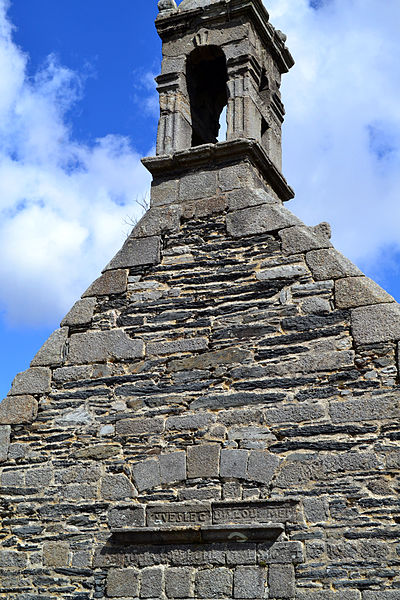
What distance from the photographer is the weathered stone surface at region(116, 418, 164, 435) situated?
19.7ft

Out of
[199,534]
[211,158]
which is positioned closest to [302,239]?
[211,158]

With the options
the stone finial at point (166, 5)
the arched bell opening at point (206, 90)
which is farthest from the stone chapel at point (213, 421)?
the stone finial at point (166, 5)

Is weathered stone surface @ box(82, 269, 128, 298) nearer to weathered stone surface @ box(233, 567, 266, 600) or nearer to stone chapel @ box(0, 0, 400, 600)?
stone chapel @ box(0, 0, 400, 600)

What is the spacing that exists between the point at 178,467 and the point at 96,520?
794 millimetres

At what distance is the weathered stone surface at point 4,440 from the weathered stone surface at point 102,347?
81cm

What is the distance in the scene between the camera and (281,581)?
16.8ft

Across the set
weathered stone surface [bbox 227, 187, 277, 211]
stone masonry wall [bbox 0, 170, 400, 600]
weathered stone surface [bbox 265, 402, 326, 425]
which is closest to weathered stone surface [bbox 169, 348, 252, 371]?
stone masonry wall [bbox 0, 170, 400, 600]

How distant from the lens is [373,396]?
5.46m

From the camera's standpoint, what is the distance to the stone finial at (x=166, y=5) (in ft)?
27.3

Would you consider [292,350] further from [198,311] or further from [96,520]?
[96,520]

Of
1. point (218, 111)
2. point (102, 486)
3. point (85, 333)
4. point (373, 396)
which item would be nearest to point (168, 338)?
point (85, 333)

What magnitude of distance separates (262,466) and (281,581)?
2.73ft

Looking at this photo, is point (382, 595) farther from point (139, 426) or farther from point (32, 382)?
point (32, 382)

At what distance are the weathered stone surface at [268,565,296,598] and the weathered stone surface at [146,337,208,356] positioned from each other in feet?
6.23
